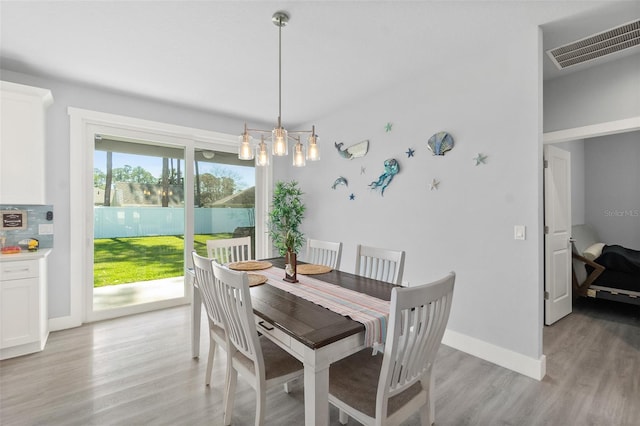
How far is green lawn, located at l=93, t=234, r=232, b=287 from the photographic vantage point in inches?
142

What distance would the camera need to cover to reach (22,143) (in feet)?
9.16

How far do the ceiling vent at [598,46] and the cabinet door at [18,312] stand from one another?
5018mm

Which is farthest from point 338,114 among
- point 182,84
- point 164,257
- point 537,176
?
point 164,257

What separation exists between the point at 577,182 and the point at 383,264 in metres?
4.51

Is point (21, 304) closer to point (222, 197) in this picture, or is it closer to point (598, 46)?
point (222, 197)

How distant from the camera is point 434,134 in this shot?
3010mm

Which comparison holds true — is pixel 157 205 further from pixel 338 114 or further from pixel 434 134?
pixel 434 134

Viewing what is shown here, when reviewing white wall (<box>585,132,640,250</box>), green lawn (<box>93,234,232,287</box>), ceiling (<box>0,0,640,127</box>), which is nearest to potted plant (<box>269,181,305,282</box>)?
green lawn (<box>93,234,232,287</box>)

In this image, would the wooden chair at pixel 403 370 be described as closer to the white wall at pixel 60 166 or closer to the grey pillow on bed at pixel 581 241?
the white wall at pixel 60 166

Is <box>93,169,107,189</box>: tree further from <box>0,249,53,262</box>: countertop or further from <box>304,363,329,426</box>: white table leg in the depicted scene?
<box>304,363,329,426</box>: white table leg

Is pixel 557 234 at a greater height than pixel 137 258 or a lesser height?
greater

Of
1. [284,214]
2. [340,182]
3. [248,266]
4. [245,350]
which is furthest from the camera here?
[284,214]

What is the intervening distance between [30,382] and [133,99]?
3.00 metres

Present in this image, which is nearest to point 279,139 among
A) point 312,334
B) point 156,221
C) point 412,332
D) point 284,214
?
point 312,334
